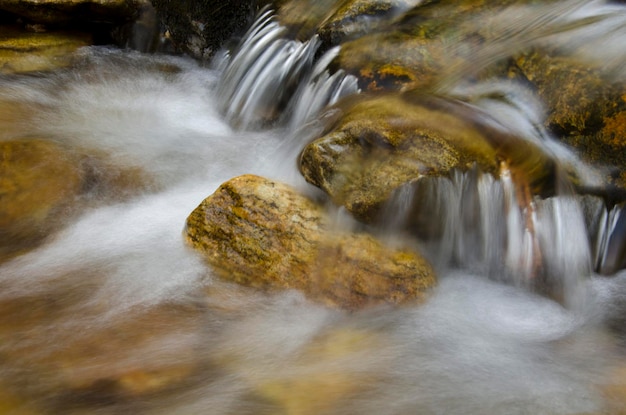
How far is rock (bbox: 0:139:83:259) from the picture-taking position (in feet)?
14.6

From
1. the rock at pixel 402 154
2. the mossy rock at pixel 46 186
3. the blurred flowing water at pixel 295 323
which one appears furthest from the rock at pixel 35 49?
the rock at pixel 402 154

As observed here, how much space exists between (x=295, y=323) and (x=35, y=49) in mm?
5916

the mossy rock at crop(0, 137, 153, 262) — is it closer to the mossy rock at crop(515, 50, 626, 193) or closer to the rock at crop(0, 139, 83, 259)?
the rock at crop(0, 139, 83, 259)

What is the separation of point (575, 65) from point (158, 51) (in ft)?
19.7

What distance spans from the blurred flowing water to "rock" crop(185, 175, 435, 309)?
0.12 metres

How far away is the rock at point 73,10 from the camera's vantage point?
297 inches

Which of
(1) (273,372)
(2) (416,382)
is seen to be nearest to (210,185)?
(1) (273,372)

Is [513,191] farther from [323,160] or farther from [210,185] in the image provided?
[210,185]

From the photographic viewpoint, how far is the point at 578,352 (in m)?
3.58

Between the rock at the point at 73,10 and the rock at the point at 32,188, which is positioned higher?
the rock at the point at 73,10

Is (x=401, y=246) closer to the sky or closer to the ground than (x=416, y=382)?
closer to the sky

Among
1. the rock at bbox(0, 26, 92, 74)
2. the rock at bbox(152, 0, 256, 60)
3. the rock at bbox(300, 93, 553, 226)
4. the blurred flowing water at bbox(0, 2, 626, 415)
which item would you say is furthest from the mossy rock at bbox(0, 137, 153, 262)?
the rock at bbox(152, 0, 256, 60)

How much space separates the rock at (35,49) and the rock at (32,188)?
2.19 m

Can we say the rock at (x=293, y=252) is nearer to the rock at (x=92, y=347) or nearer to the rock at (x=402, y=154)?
the rock at (x=402, y=154)
